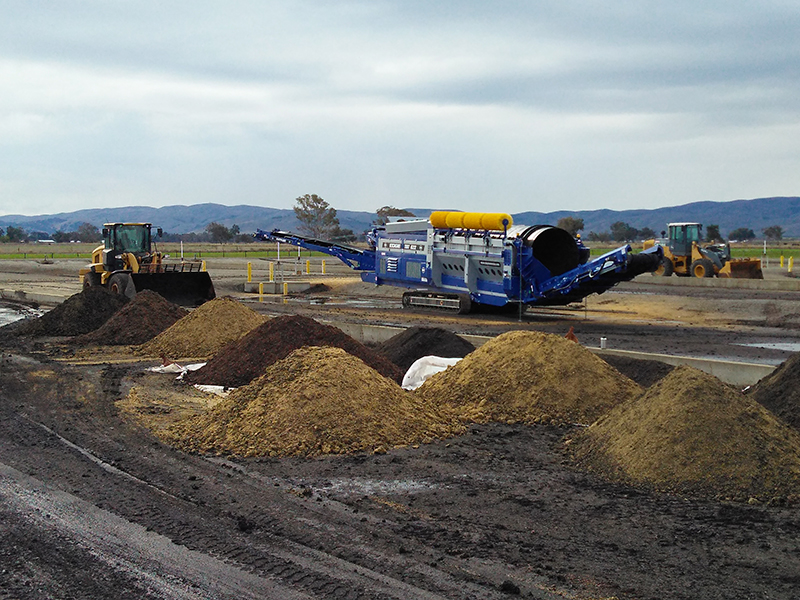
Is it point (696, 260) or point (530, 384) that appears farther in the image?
point (696, 260)

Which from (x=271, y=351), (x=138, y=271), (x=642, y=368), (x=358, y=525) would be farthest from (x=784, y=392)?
(x=138, y=271)

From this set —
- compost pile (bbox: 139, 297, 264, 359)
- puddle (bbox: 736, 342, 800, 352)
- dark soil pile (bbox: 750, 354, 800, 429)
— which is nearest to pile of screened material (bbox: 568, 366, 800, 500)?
dark soil pile (bbox: 750, 354, 800, 429)

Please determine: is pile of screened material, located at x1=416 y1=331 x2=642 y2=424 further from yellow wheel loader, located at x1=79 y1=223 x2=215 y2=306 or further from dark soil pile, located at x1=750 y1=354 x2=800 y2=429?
yellow wheel loader, located at x1=79 y1=223 x2=215 y2=306

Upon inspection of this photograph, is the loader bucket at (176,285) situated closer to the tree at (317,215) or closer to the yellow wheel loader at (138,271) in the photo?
the yellow wheel loader at (138,271)

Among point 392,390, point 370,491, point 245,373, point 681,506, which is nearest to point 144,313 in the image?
point 245,373

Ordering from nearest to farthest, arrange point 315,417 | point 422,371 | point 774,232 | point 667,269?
point 315,417, point 422,371, point 667,269, point 774,232

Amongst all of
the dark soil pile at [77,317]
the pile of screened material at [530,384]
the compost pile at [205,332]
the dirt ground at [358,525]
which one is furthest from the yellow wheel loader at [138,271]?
the pile of screened material at [530,384]

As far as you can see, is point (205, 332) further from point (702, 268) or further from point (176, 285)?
point (702, 268)

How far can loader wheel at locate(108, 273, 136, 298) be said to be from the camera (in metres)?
25.5

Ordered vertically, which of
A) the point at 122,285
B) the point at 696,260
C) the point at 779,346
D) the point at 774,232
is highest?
the point at 774,232

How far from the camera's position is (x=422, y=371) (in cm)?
1383

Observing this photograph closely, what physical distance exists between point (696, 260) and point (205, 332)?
89.6 ft

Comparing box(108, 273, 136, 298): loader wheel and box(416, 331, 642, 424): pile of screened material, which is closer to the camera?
box(416, 331, 642, 424): pile of screened material

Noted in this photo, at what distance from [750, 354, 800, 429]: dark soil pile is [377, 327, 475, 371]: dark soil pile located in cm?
557
